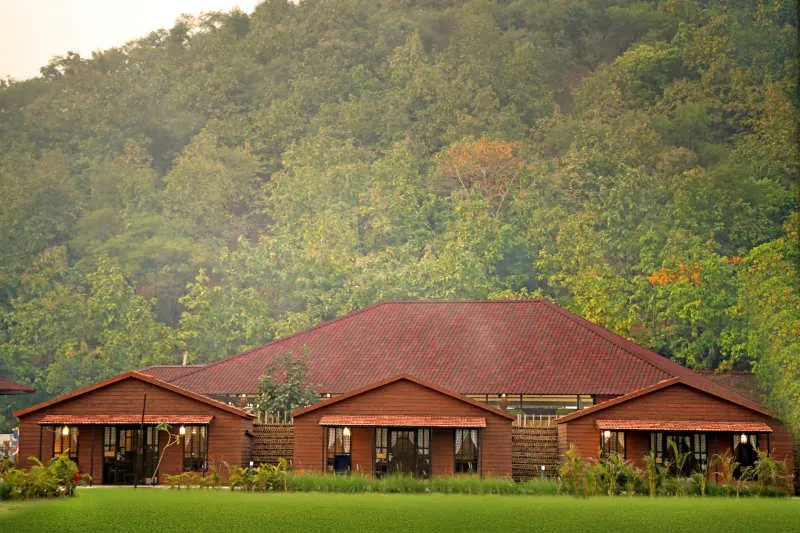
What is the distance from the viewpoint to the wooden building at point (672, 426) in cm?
3919

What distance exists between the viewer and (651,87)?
105562mm

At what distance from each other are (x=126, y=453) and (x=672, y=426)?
17092 mm

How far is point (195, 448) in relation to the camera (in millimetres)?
40844

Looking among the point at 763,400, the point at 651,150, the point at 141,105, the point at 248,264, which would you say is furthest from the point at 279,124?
the point at 763,400

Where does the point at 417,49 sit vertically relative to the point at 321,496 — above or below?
above

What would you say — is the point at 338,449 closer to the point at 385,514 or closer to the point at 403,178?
the point at 385,514

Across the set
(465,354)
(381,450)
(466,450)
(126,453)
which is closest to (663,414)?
(466,450)

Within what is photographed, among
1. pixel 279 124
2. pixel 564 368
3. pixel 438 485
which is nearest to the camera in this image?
pixel 438 485

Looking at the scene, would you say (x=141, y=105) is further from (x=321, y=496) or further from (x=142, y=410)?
(x=321, y=496)

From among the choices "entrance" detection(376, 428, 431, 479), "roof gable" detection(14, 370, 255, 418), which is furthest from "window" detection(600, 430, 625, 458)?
"roof gable" detection(14, 370, 255, 418)

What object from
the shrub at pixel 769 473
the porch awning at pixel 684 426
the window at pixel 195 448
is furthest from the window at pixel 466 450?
the shrub at pixel 769 473

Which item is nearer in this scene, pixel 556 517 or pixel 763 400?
pixel 556 517

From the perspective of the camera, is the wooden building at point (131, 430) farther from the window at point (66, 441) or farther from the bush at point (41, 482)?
the bush at point (41, 482)

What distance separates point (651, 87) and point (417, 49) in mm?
28432
